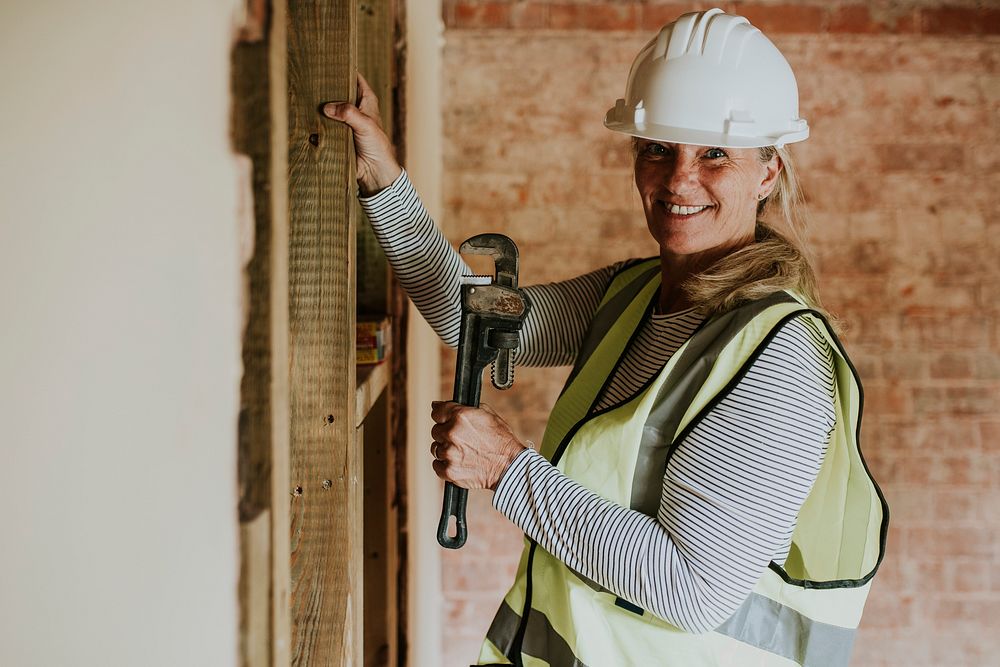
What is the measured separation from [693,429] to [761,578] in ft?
0.86

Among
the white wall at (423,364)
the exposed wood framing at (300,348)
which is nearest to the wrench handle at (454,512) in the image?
the exposed wood framing at (300,348)

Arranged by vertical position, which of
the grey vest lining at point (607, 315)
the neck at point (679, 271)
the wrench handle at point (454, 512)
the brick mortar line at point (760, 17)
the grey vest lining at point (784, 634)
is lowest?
the grey vest lining at point (784, 634)

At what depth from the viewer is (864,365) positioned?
1.89 metres

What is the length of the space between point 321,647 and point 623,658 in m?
0.42

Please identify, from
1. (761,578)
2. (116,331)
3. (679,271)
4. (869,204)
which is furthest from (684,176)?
(869,204)

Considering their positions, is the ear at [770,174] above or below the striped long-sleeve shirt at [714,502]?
Result: above

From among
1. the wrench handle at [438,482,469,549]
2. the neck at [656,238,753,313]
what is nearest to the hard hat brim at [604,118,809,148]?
the neck at [656,238,753,313]

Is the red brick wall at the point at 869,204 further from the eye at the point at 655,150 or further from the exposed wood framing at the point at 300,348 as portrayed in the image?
the eye at the point at 655,150

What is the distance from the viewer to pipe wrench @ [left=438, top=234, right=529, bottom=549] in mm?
887

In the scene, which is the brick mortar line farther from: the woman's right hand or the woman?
the woman's right hand

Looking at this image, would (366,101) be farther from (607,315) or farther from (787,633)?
(787,633)

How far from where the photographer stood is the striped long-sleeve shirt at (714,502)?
83 cm

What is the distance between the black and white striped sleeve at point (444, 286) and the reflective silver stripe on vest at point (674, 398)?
355 millimetres

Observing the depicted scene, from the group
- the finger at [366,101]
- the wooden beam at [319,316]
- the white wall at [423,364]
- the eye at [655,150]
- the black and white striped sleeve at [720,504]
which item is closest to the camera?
the wooden beam at [319,316]
